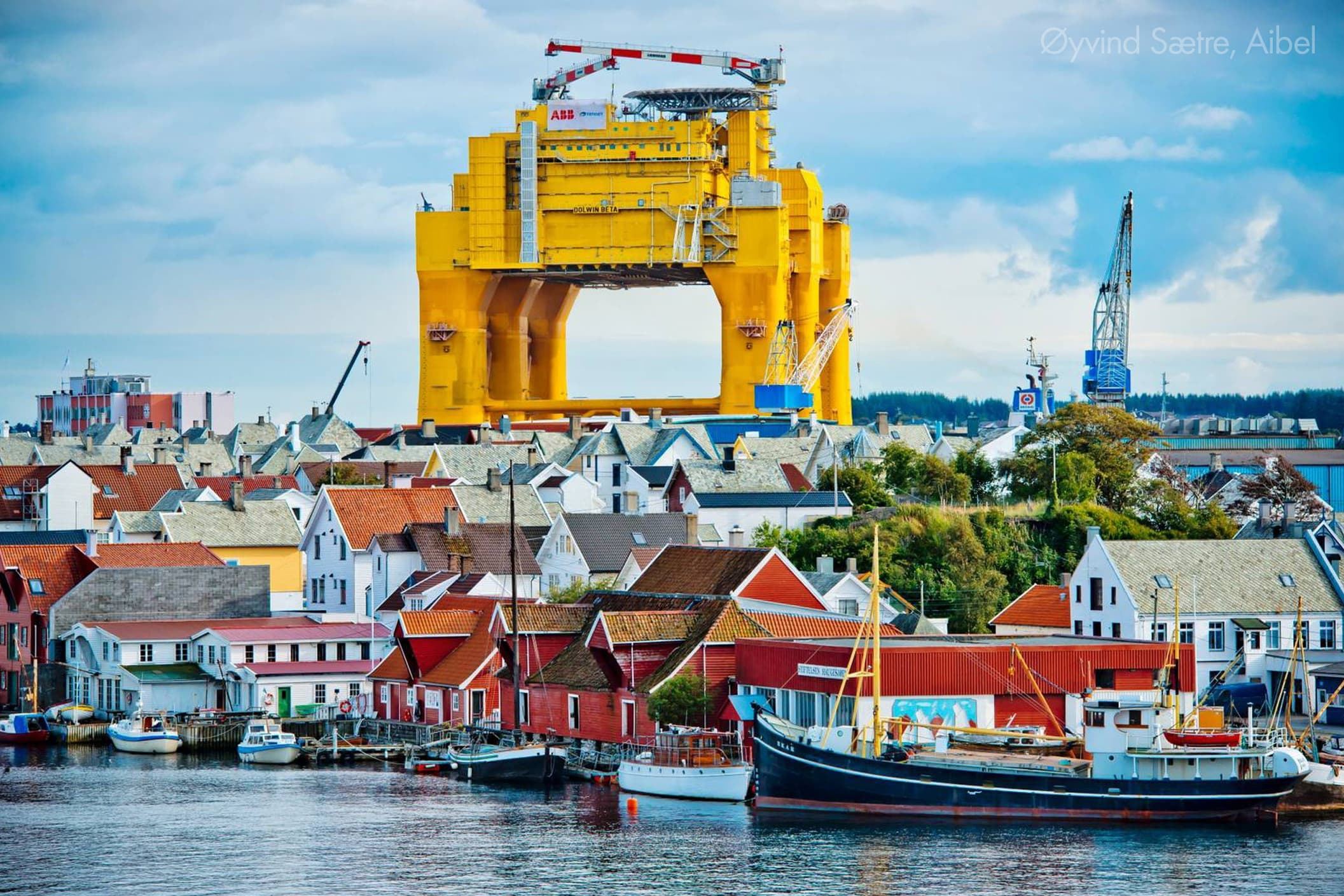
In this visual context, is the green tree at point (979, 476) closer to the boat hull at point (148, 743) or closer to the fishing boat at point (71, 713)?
the fishing boat at point (71, 713)

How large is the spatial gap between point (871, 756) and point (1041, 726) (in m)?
5.07

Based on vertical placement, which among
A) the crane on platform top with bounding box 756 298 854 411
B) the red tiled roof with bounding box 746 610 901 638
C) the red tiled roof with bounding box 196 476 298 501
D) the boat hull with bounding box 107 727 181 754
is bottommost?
the boat hull with bounding box 107 727 181 754

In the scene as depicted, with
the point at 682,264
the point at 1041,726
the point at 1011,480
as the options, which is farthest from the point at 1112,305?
the point at 1041,726

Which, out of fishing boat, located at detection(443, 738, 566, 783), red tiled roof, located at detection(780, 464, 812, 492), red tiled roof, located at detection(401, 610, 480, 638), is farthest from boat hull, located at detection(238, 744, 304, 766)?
red tiled roof, located at detection(780, 464, 812, 492)

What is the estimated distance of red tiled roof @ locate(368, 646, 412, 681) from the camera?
71438 millimetres

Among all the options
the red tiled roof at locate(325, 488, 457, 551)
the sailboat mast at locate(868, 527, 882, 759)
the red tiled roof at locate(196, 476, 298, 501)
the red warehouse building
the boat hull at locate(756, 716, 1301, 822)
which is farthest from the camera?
the red tiled roof at locate(196, 476, 298, 501)

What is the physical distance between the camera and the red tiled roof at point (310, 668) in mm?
74000

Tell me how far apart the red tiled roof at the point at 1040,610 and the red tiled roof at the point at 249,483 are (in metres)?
41.7

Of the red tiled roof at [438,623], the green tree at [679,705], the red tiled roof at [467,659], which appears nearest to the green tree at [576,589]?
the red tiled roof at [438,623]

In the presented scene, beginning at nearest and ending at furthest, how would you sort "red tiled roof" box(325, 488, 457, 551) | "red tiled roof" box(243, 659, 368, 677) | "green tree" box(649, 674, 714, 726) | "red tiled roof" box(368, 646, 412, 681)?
"green tree" box(649, 674, 714, 726) < "red tiled roof" box(368, 646, 412, 681) < "red tiled roof" box(243, 659, 368, 677) < "red tiled roof" box(325, 488, 457, 551)

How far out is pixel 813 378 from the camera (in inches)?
4985

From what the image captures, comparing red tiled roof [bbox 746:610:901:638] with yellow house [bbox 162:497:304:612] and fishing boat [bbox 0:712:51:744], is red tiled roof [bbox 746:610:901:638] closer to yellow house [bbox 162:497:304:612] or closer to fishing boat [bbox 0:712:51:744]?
fishing boat [bbox 0:712:51:744]

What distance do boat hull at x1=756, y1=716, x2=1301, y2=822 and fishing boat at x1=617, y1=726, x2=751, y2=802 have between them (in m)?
2.59

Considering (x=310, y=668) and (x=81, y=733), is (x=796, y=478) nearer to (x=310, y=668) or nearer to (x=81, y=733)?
(x=310, y=668)
